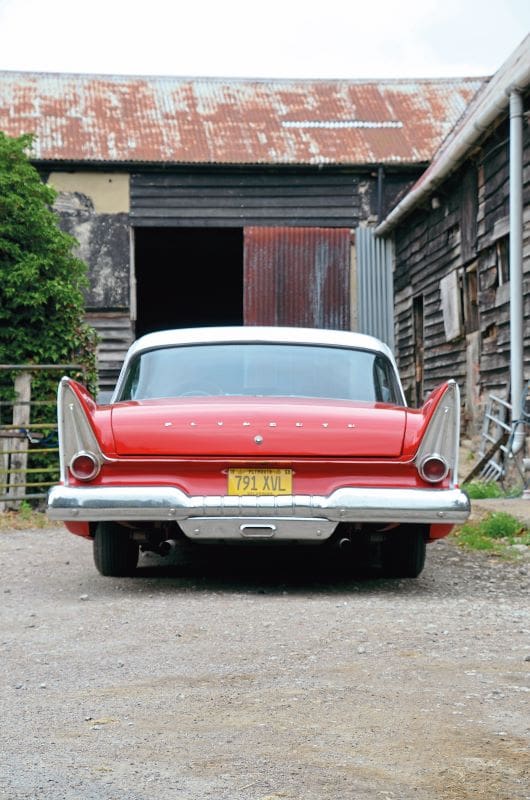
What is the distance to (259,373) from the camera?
6547mm

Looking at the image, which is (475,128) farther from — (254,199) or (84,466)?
(84,466)

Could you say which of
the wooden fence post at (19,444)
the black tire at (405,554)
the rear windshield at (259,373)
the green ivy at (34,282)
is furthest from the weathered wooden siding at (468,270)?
the black tire at (405,554)

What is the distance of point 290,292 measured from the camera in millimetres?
20094

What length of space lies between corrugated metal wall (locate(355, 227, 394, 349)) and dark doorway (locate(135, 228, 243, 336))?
5.50 meters

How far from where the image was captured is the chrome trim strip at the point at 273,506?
550cm

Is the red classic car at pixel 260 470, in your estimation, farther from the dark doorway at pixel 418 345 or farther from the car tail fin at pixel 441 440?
the dark doorway at pixel 418 345

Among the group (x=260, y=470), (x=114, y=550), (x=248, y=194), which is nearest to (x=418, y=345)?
(x=248, y=194)

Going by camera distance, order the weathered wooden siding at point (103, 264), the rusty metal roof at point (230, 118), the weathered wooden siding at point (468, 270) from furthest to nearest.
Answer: the rusty metal roof at point (230, 118) → the weathered wooden siding at point (103, 264) → the weathered wooden siding at point (468, 270)

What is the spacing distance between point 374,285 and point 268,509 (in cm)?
1501

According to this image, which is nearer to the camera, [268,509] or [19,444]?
[268,509]

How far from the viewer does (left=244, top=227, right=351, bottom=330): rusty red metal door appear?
2006 cm

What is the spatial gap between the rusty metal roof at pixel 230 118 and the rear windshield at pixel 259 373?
44.2ft

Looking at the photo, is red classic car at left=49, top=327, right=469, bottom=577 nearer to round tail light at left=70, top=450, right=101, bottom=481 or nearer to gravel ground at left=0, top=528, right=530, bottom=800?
round tail light at left=70, top=450, right=101, bottom=481

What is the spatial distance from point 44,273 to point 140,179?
744 centimetres
